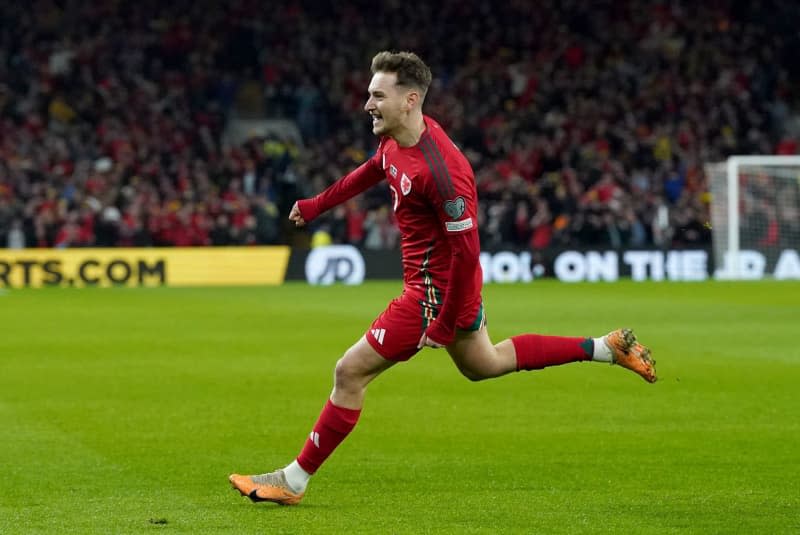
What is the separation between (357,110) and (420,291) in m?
29.1

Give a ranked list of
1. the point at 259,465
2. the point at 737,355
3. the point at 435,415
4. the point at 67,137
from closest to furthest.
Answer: the point at 259,465 → the point at 435,415 → the point at 737,355 → the point at 67,137

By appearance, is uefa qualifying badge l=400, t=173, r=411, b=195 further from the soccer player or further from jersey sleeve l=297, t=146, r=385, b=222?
jersey sleeve l=297, t=146, r=385, b=222

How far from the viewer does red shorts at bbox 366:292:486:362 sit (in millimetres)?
6746

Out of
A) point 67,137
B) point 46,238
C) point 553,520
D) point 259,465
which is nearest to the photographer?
point 553,520

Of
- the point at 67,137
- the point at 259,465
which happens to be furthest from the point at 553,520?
the point at 67,137

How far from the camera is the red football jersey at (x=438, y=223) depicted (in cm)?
641

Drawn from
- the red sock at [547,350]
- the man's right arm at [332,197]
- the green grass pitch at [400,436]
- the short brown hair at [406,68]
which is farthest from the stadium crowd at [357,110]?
the short brown hair at [406,68]

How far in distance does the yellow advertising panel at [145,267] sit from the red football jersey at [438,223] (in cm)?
2345

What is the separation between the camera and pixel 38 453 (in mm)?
8609

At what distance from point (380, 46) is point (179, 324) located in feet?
63.1

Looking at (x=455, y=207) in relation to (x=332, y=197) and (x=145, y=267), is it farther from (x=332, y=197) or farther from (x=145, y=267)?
(x=145, y=267)

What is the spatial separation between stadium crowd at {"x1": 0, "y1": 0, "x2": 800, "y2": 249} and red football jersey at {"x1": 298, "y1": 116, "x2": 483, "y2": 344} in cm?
2397

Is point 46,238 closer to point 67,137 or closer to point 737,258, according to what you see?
point 67,137

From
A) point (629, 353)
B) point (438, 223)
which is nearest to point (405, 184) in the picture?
point (438, 223)
